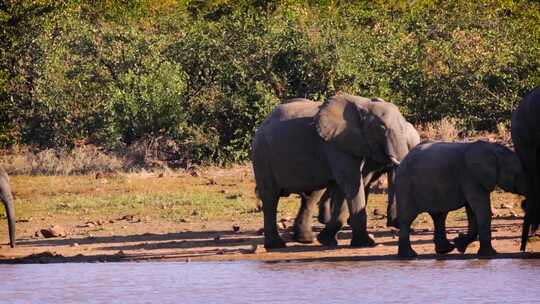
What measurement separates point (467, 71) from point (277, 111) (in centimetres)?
951

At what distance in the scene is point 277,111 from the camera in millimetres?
17422

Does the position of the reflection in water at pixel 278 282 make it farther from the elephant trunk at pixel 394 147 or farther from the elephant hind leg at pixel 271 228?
the elephant trunk at pixel 394 147

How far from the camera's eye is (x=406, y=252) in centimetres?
1512

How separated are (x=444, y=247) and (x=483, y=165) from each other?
1047mm

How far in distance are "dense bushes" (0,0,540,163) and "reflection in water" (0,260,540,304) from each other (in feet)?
33.3

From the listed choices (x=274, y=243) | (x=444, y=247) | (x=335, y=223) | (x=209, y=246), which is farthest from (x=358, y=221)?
(x=209, y=246)

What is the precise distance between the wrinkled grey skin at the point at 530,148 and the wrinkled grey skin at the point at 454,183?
13cm

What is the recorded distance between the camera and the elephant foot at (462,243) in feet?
49.7

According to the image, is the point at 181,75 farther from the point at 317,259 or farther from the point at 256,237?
the point at 317,259

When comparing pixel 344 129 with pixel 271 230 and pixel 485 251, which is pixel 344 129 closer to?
pixel 271 230

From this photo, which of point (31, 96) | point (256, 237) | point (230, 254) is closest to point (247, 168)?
point (31, 96)

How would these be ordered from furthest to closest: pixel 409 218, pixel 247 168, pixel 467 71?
1. pixel 467 71
2. pixel 247 168
3. pixel 409 218

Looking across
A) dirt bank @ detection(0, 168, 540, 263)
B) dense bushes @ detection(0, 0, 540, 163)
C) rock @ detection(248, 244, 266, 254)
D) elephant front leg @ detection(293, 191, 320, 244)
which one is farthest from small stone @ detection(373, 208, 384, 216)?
dense bushes @ detection(0, 0, 540, 163)

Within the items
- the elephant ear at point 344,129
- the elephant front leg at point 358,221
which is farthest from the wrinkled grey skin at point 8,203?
the elephant front leg at point 358,221
